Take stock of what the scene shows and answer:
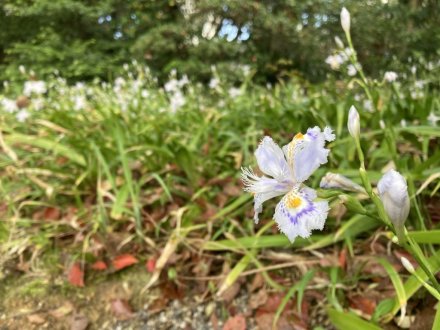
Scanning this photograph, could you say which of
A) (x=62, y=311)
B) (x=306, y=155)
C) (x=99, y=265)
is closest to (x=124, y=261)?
(x=99, y=265)

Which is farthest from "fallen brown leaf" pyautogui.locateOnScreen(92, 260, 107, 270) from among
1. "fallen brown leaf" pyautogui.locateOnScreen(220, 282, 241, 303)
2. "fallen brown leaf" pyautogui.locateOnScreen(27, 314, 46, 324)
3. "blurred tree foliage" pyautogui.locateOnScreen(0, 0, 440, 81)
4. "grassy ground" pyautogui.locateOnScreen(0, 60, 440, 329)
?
"blurred tree foliage" pyautogui.locateOnScreen(0, 0, 440, 81)

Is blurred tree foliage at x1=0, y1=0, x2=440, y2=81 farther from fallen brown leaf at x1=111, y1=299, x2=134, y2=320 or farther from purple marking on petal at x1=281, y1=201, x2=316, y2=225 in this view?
purple marking on petal at x1=281, y1=201, x2=316, y2=225

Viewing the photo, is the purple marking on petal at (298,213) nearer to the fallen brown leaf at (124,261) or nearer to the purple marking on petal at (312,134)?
the purple marking on petal at (312,134)

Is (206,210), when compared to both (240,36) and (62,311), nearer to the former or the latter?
(62,311)

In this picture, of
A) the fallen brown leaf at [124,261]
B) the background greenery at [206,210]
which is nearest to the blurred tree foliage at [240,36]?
the background greenery at [206,210]

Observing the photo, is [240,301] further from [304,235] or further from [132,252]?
[304,235]
